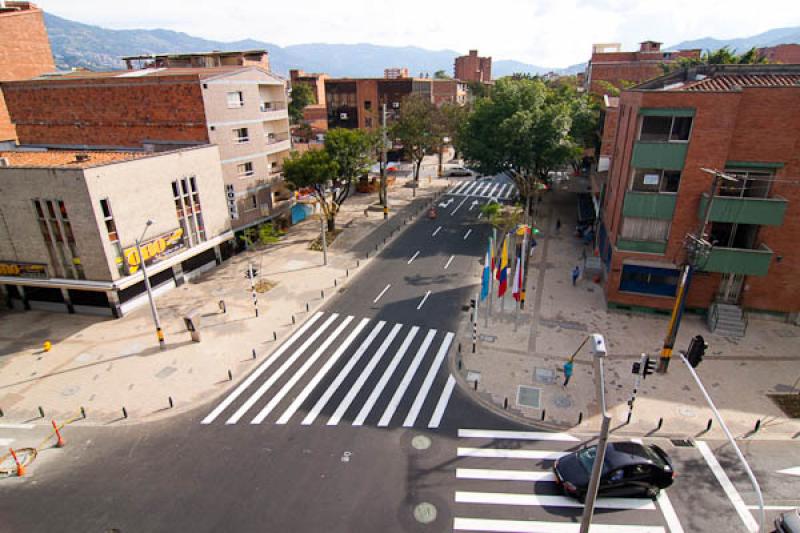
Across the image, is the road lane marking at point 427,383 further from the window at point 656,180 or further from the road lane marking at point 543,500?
the window at point 656,180

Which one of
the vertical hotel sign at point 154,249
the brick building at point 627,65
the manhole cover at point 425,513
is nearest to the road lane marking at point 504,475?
the manhole cover at point 425,513

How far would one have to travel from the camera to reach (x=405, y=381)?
2455cm

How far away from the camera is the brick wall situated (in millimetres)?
38469

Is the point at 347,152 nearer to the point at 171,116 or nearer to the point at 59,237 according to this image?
the point at 171,116

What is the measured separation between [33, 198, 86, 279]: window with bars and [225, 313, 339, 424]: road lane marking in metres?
17.1

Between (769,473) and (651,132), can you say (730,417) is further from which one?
(651,132)

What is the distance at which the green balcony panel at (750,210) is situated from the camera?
84.2 ft

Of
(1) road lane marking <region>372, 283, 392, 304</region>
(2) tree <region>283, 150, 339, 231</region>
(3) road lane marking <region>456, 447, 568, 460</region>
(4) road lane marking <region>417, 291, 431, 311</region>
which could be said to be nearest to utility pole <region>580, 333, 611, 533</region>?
(3) road lane marking <region>456, 447, 568, 460</region>

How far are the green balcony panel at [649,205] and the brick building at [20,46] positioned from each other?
62.7 metres

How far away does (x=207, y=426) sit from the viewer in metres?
21.5

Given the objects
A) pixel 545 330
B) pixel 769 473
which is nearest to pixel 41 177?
pixel 545 330

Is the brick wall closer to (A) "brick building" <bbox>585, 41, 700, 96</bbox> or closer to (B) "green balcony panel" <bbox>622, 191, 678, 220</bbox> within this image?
(B) "green balcony panel" <bbox>622, 191, 678, 220</bbox>

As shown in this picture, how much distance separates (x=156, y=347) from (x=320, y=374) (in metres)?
11.7

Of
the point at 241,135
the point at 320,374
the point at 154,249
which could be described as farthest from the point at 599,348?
the point at 241,135
